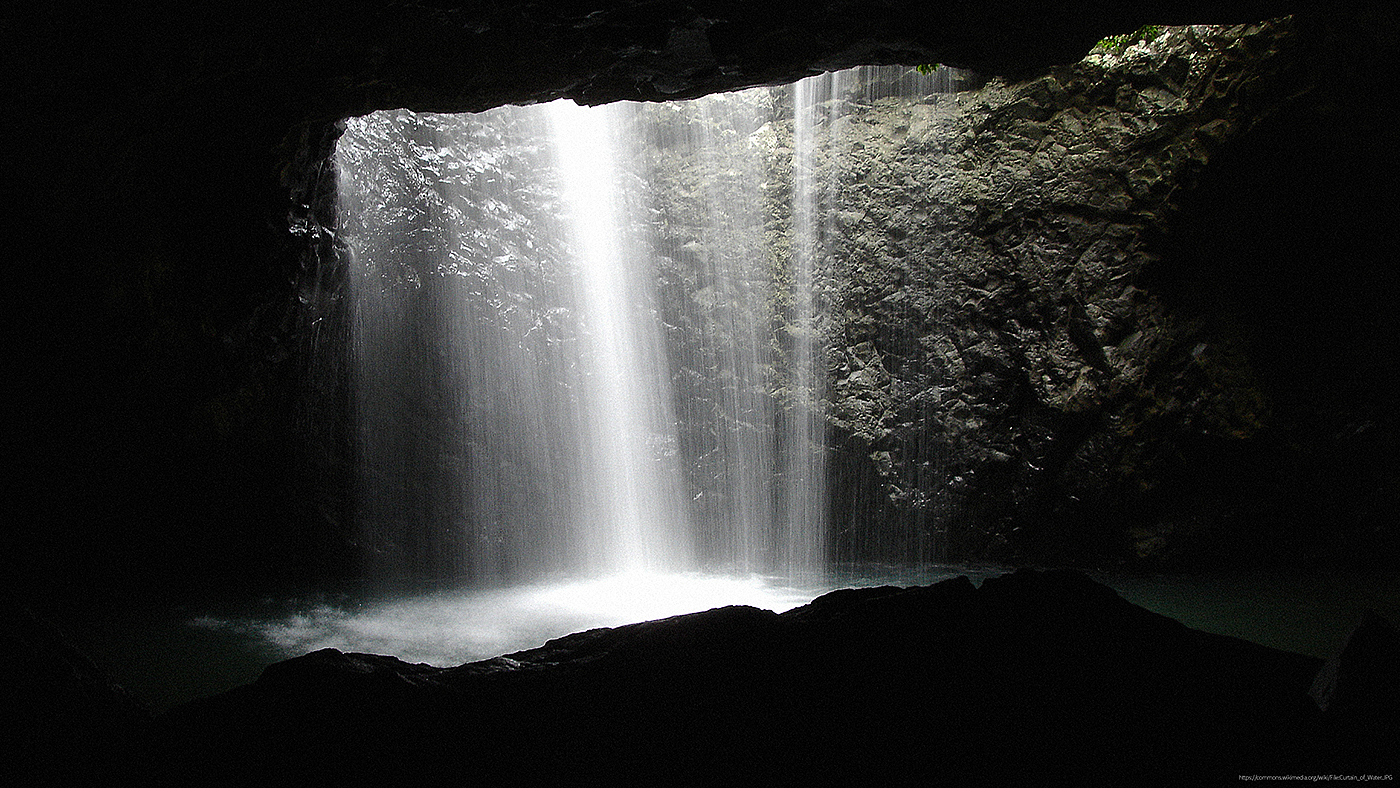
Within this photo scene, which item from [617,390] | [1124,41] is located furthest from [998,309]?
[617,390]

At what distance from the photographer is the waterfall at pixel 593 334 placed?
35.1 feet

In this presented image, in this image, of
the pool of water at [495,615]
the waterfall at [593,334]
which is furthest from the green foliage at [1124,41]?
the pool of water at [495,615]

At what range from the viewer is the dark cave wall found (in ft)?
17.0

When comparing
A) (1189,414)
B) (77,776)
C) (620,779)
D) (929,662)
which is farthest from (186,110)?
(1189,414)

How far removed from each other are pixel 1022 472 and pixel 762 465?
372 cm

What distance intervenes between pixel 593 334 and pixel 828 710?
973cm

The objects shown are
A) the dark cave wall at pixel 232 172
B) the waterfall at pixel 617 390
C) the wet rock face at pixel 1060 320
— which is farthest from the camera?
the waterfall at pixel 617 390

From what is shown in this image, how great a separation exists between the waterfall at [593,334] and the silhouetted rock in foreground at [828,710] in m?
7.88

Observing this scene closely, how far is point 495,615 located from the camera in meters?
7.66

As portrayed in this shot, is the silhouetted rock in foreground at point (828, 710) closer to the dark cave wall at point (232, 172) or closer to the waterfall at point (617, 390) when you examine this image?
the dark cave wall at point (232, 172)

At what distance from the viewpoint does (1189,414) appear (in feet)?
28.8

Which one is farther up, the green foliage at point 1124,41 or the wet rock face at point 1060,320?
the green foliage at point 1124,41

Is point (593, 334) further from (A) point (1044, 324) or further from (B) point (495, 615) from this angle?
(A) point (1044, 324)

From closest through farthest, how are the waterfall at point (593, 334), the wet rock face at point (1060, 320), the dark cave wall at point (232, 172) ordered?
the dark cave wall at point (232, 172) < the wet rock face at point (1060, 320) < the waterfall at point (593, 334)
